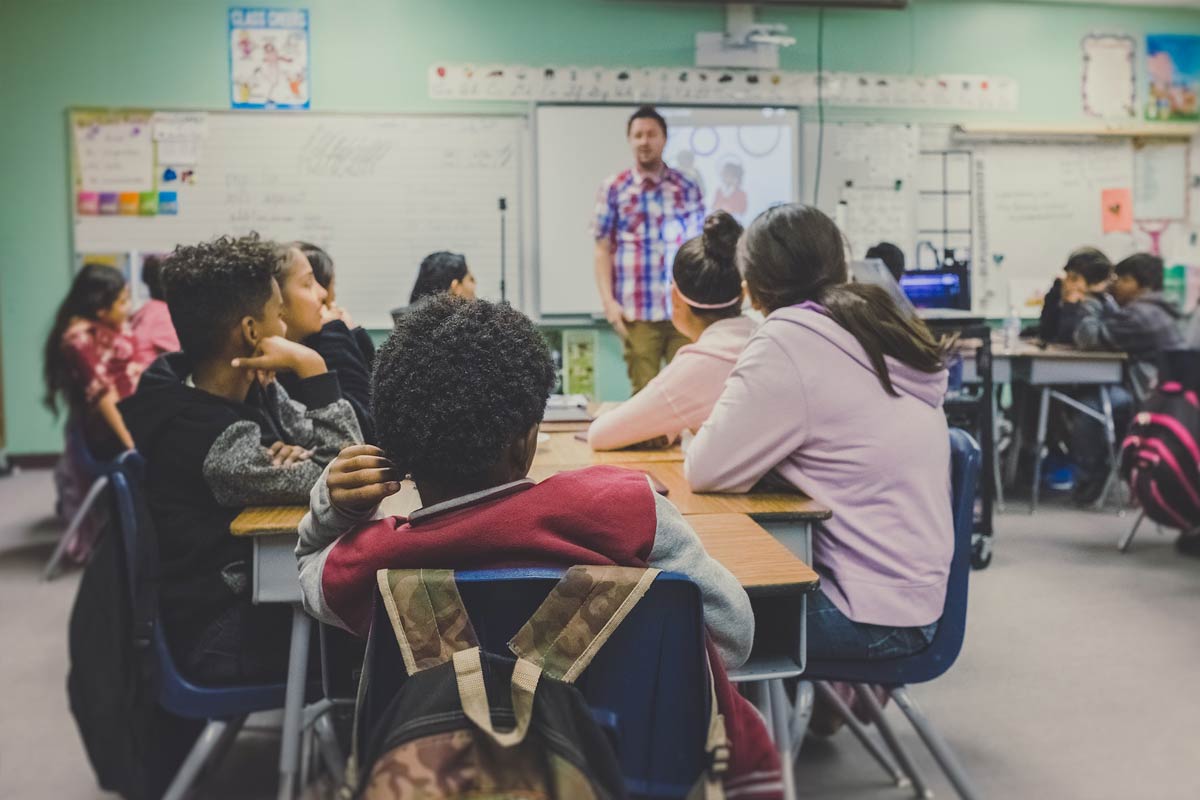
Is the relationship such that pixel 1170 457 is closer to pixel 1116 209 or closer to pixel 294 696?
pixel 294 696

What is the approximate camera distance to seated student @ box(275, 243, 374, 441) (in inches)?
88.9

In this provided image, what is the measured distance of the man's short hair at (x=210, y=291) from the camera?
73.2 inches

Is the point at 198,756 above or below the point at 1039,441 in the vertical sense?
below

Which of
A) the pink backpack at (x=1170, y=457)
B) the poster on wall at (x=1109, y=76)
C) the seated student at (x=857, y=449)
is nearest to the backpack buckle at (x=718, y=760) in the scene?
the seated student at (x=857, y=449)

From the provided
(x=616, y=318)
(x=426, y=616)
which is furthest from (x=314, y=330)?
(x=616, y=318)

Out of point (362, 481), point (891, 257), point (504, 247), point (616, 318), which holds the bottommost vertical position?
point (362, 481)

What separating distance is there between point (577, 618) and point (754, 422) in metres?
0.96

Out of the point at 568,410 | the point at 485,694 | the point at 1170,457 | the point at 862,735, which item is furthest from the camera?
the point at 1170,457

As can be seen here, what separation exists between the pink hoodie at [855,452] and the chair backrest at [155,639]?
86cm

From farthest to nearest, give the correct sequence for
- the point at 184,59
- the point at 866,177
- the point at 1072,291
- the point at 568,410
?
the point at 866,177 < the point at 184,59 < the point at 1072,291 < the point at 568,410

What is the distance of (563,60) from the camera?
613 centimetres

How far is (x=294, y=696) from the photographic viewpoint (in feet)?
5.53

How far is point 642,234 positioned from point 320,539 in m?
4.07

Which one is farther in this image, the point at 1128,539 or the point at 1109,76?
the point at 1109,76
